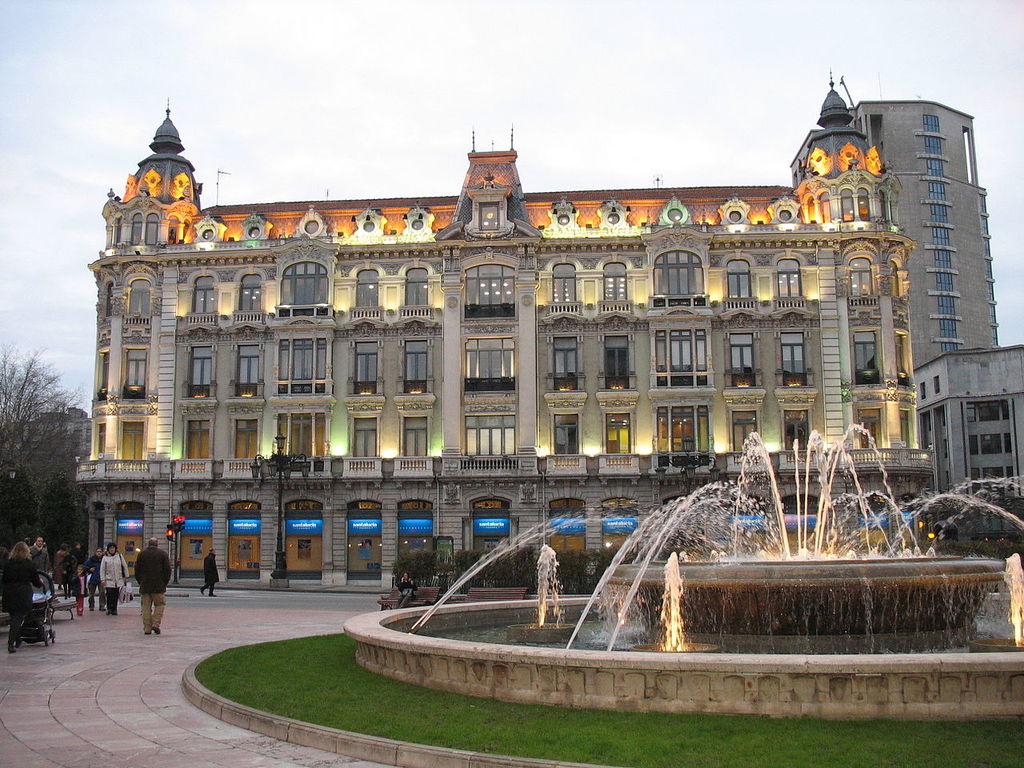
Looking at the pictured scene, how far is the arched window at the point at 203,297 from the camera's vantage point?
53.5 meters

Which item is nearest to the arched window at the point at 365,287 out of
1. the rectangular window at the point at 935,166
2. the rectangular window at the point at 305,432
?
the rectangular window at the point at 305,432

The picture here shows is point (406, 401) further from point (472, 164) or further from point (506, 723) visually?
point (506, 723)

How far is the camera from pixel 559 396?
165 ft

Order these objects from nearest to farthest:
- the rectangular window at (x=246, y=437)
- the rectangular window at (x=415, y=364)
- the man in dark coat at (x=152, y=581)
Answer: the man in dark coat at (x=152, y=581)
the rectangular window at (x=415, y=364)
the rectangular window at (x=246, y=437)

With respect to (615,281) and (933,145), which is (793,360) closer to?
(615,281)

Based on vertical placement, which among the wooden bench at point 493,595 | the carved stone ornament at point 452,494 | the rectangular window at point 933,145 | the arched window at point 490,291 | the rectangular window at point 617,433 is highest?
the rectangular window at point 933,145

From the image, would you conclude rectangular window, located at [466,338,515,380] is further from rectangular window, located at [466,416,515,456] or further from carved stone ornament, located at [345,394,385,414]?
carved stone ornament, located at [345,394,385,414]

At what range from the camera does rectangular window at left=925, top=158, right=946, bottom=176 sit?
94.4 metres

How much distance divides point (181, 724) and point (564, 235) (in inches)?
1663

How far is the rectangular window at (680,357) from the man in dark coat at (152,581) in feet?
107

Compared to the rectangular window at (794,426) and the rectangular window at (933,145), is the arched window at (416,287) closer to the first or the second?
the rectangular window at (794,426)

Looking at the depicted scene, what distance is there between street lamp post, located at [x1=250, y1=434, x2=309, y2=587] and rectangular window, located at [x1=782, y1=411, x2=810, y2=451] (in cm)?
2304

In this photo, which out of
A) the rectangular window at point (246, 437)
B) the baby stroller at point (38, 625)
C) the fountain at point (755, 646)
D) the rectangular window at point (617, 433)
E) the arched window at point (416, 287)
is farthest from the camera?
the arched window at point (416, 287)

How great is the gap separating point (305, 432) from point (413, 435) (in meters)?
5.38
